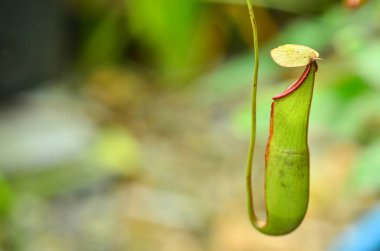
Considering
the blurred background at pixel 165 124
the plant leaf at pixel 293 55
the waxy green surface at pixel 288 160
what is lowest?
the blurred background at pixel 165 124

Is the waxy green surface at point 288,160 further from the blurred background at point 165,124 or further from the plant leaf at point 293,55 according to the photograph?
the blurred background at point 165,124

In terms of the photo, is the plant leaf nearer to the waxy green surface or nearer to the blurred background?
the waxy green surface

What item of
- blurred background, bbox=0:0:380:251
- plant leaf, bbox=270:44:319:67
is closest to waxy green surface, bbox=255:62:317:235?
plant leaf, bbox=270:44:319:67

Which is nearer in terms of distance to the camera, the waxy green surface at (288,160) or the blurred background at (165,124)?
the waxy green surface at (288,160)

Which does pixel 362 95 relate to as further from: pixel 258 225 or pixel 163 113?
pixel 163 113

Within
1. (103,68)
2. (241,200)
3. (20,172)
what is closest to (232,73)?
(241,200)

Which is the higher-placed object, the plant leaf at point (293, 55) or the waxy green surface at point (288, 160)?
the plant leaf at point (293, 55)

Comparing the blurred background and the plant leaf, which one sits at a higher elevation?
the plant leaf

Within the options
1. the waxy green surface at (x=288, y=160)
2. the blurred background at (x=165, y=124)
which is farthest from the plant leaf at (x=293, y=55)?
the blurred background at (x=165, y=124)

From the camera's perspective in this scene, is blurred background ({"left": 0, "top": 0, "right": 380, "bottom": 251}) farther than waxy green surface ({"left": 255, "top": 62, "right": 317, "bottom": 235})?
Yes

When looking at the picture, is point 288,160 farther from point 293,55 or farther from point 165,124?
point 165,124

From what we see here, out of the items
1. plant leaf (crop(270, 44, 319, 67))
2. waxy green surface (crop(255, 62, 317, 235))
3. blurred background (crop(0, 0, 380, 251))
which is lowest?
blurred background (crop(0, 0, 380, 251))
